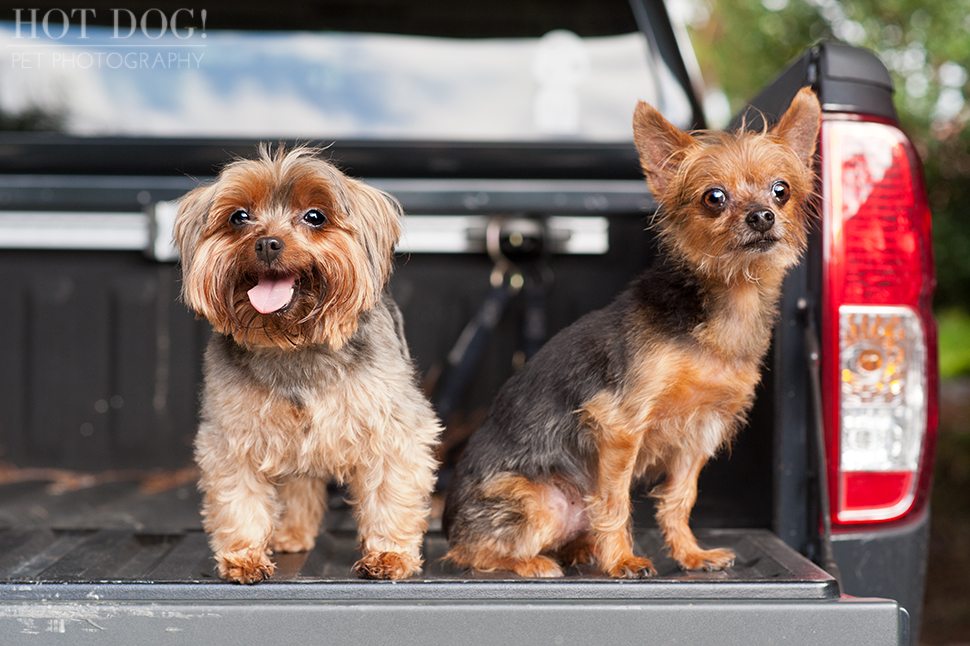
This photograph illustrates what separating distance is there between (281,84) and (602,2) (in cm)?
120

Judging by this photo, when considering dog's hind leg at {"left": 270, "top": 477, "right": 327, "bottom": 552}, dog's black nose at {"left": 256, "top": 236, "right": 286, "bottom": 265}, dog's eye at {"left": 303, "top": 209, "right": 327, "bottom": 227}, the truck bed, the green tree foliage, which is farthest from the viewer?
the green tree foliage

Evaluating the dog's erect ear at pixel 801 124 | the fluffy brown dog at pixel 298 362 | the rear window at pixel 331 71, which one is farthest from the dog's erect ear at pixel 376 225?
the dog's erect ear at pixel 801 124

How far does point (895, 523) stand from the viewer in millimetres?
2240

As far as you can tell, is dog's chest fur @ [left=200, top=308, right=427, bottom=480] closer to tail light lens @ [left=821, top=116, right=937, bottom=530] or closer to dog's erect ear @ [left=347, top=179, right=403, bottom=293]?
dog's erect ear @ [left=347, top=179, right=403, bottom=293]

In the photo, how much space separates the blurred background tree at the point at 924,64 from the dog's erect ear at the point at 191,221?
340 inches

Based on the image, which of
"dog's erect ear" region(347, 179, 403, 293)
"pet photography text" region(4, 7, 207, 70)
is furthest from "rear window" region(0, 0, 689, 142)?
"dog's erect ear" region(347, 179, 403, 293)

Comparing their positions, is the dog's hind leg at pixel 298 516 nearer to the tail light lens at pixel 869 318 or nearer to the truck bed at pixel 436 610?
the truck bed at pixel 436 610

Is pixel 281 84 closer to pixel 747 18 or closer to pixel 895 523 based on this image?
pixel 895 523

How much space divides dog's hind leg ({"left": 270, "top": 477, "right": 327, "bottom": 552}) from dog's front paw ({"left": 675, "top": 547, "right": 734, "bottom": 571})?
3.45 feet

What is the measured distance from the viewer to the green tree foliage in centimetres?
1016

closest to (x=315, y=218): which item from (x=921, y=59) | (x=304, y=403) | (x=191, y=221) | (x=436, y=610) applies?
(x=191, y=221)

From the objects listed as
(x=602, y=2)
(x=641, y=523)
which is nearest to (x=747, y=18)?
(x=602, y=2)

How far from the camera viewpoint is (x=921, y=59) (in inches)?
413

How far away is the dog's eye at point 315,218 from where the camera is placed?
2088mm
